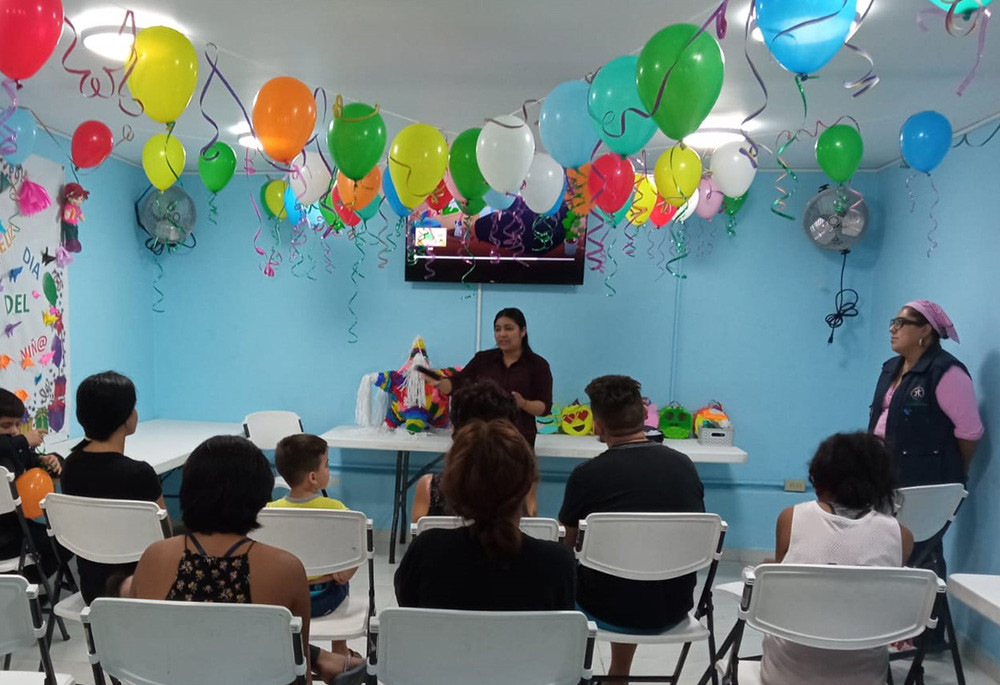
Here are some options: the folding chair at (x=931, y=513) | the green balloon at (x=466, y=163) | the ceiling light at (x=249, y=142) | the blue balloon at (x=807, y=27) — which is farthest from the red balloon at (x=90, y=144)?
the folding chair at (x=931, y=513)

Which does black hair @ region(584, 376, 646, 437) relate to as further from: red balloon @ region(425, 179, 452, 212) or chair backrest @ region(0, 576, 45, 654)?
red balloon @ region(425, 179, 452, 212)

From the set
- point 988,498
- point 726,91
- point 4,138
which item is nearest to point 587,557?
point 726,91

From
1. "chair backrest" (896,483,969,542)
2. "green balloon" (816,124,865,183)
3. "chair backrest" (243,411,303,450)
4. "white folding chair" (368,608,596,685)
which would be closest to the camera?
"white folding chair" (368,608,596,685)

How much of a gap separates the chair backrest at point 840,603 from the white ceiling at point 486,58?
1.53 metres

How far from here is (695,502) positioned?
2225 mm

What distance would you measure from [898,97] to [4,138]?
3421 millimetres

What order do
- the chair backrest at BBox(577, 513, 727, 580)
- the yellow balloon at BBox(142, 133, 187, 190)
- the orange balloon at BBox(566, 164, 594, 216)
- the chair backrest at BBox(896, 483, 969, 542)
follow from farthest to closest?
the orange balloon at BBox(566, 164, 594, 216)
the yellow balloon at BBox(142, 133, 187, 190)
the chair backrest at BBox(896, 483, 969, 542)
the chair backrest at BBox(577, 513, 727, 580)

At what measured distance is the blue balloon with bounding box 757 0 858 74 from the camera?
1659mm

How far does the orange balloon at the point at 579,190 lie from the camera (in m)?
3.28

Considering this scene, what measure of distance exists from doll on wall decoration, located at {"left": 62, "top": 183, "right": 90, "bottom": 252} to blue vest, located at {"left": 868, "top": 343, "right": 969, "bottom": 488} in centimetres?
408

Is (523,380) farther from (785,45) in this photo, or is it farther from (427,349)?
(785,45)

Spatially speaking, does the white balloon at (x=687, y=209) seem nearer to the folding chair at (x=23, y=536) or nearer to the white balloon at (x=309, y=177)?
the white balloon at (x=309, y=177)

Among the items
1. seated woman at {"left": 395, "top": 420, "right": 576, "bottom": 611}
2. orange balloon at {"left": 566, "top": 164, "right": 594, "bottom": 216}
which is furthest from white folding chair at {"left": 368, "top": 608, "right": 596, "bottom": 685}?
orange balloon at {"left": 566, "top": 164, "right": 594, "bottom": 216}

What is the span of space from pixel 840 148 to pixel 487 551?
215 cm
